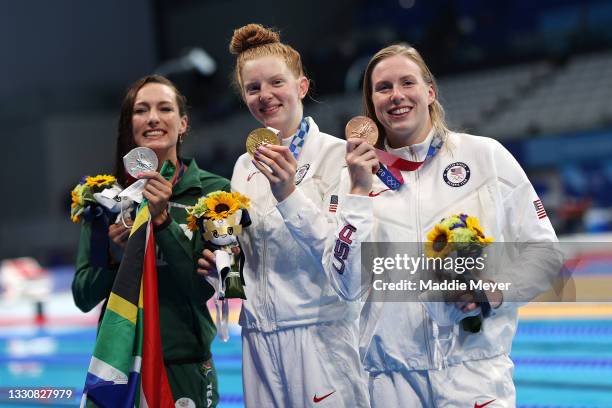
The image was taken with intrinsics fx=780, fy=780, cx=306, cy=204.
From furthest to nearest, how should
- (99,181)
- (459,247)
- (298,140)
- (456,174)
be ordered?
(99,181) → (298,140) → (456,174) → (459,247)

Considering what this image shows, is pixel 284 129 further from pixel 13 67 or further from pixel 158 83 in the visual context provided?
pixel 13 67

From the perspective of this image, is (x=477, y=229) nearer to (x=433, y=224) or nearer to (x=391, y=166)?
(x=433, y=224)

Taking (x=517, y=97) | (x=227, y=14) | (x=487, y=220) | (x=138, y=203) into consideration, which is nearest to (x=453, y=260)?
(x=487, y=220)

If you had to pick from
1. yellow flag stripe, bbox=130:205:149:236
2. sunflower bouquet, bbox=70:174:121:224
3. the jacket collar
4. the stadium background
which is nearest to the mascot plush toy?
yellow flag stripe, bbox=130:205:149:236

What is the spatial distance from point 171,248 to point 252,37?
0.77 metres

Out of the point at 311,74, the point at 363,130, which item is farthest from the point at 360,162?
the point at 311,74

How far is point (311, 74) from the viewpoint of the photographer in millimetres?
13992

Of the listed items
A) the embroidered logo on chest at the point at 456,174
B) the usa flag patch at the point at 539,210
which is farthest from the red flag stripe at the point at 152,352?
the usa flag patch at the point at 539,210

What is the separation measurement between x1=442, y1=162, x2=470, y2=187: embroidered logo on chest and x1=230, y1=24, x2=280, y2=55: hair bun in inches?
30.6

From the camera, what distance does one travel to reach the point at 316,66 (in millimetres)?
17734

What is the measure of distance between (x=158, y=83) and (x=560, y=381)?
3831 millimetres

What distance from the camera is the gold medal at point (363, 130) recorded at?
7.29 ft

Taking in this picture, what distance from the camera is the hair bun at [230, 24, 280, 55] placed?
264 cm

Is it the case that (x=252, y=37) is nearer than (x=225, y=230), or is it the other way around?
(x=225, y=230)
